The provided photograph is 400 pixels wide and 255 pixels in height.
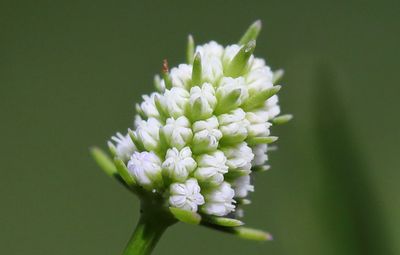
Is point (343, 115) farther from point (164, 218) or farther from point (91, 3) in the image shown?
point (91, 3)

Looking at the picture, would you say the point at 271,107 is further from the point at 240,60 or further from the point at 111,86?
the point at 111,86

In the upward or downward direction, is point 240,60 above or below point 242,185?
above

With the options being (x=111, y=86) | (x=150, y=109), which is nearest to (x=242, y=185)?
(x=150, y=109)

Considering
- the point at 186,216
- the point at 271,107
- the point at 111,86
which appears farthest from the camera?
the point at 111,86

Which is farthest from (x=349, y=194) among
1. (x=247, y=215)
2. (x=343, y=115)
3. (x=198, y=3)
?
(x=198, y=3)

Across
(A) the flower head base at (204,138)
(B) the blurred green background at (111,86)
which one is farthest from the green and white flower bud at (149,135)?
(B) the blurred green background at (111,86)
